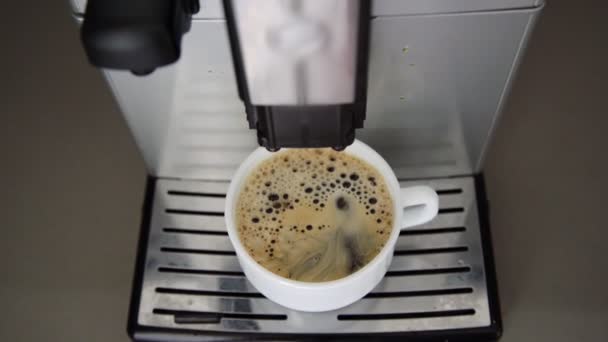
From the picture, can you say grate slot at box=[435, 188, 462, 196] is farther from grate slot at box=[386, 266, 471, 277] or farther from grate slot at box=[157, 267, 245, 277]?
grate slot at box=[157, 267, 245, 277]

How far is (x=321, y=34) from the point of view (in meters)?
0.35

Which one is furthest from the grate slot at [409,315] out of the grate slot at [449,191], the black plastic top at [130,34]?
the black plastic top at [130,34]

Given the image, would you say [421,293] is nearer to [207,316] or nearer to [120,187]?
[207,316]

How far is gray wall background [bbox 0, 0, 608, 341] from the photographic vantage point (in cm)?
61

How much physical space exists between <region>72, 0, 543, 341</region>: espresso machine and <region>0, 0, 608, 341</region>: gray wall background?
0.04 meters

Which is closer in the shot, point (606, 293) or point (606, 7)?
point (606, 293)

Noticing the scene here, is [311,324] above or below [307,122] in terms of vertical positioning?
below

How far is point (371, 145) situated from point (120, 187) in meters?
0.24

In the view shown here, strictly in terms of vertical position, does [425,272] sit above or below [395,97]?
below

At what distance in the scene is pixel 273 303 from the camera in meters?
0.58

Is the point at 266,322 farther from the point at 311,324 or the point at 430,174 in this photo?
the point at 430,174

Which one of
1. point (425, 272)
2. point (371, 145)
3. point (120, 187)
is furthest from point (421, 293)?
point (120, 187)

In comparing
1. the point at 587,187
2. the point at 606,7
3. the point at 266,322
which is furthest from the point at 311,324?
the point at 606,7

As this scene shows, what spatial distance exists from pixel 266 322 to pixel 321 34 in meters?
0.29
